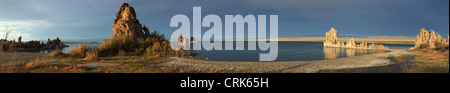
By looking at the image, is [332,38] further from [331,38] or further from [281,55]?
[281,55]

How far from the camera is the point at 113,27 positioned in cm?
2367

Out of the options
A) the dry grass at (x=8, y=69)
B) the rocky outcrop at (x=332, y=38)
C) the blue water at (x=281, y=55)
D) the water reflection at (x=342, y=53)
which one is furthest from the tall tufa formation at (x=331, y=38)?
the dry grass at (x=8, y=69)

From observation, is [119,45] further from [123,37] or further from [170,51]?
[170,51]

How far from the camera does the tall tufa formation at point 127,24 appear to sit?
23.3 metres

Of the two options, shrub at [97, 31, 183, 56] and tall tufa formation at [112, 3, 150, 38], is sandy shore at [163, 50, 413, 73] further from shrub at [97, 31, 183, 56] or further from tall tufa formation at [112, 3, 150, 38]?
tall tufa formation at [112, 3, 150, 38]

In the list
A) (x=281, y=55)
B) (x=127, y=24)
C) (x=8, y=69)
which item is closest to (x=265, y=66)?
(x=8, y=69)

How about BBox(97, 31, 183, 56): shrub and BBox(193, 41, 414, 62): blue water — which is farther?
BBox(193, 41, 414, 62): blue water

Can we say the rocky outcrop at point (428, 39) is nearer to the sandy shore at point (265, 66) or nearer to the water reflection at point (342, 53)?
the water reflection at point (342, 53)

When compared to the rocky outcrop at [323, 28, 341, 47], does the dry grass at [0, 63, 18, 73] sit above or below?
below

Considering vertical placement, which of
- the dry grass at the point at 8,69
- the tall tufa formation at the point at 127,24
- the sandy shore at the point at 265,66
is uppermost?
the tall tufa formation at the point at 127,24

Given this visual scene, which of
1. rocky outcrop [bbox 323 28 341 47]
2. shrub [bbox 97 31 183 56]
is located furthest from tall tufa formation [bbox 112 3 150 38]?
rocky outcrop [bbox 323 28 341 47]

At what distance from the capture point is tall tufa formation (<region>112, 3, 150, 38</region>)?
23.3 m

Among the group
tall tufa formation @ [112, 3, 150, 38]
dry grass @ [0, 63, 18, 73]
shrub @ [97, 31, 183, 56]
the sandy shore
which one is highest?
tall tufa formation @ [112, 3, 150, 38]
